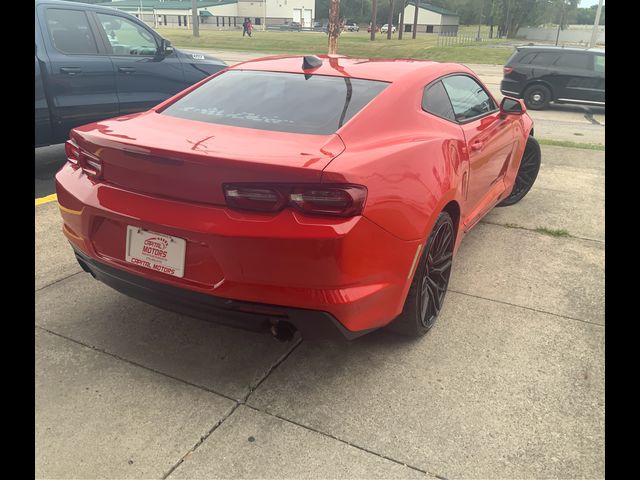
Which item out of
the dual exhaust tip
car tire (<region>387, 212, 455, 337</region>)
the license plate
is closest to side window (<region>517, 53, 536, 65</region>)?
car tire (<region>387, 212, 455, 337</region>)

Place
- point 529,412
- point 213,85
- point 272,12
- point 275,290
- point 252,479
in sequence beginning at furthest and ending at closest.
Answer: point 272,12, point 213,85, point 529,412, point 275,290, point 252,479

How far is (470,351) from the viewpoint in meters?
2.92

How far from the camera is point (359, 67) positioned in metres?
3.29

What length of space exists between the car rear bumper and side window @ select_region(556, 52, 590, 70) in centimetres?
1420

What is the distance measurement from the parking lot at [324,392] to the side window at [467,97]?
1.19 m

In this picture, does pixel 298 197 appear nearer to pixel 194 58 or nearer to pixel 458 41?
pixel 194 58

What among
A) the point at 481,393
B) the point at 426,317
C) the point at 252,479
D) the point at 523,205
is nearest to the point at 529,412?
the point at 481,393

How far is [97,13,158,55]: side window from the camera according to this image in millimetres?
6371

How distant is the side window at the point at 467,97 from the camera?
139 inches

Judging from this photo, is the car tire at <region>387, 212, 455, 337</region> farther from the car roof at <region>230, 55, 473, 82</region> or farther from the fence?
the fence

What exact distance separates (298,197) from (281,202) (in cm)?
7
